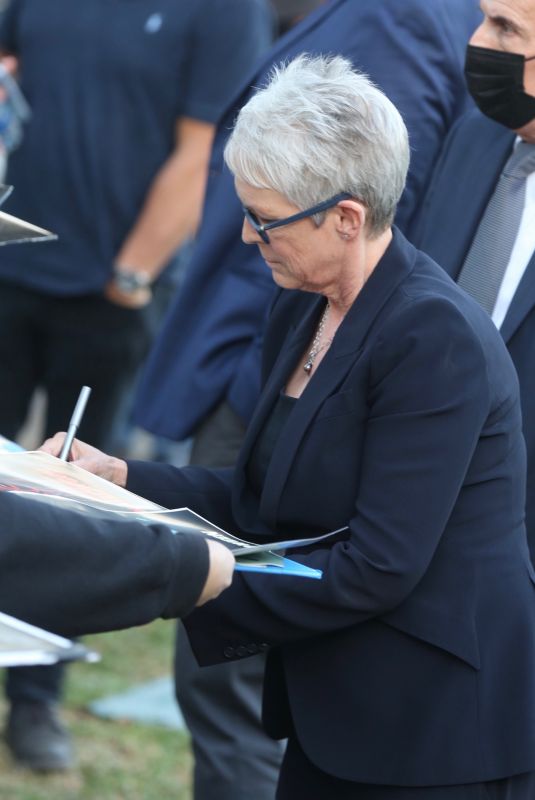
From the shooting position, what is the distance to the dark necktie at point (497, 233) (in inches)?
106

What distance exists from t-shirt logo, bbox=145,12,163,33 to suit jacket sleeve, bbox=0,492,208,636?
249 cm

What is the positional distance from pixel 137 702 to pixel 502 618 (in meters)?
2.38

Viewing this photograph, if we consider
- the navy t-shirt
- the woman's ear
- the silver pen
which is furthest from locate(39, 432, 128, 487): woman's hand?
the navy t-shirt

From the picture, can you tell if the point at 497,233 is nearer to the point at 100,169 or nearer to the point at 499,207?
the point at 499,207

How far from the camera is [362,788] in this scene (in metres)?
2.25

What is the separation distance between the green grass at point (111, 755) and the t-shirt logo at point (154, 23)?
2023 mm

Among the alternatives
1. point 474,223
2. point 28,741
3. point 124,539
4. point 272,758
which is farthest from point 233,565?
point 28,741

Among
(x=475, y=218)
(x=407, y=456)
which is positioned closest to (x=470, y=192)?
(x=475, y=218)

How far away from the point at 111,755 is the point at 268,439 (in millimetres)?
1970

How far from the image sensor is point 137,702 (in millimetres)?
4348

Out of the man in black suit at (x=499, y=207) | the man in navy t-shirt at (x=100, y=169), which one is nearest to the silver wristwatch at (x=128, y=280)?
the man in navy t-shirt at (x=100, y=169)

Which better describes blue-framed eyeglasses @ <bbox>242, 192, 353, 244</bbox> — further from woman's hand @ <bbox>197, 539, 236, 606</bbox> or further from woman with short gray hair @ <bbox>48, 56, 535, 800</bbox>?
woman's hand @ <bbox>197, 539, 236, 606</bbox>

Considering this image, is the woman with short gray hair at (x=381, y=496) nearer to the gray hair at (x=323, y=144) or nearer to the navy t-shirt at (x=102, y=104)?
the gray hair at (x=323, y=144)

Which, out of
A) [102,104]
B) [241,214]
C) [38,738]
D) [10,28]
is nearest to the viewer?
[241,214]
